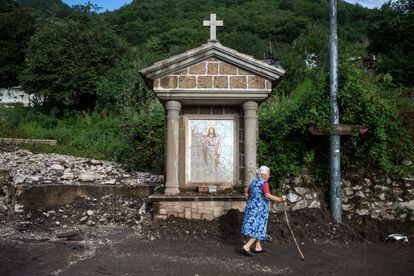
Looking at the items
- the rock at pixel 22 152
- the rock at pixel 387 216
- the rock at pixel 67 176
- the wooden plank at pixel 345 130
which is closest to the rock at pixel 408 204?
the rock at pixel 387 216

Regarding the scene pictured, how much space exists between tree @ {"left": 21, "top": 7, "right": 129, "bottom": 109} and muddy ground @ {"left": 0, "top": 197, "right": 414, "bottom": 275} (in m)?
13.1

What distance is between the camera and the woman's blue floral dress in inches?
247

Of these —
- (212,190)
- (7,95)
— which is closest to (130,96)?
(212,190)

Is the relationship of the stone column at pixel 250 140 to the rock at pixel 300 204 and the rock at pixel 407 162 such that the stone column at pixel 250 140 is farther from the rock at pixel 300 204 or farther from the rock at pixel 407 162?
the rock at pixel 407 162

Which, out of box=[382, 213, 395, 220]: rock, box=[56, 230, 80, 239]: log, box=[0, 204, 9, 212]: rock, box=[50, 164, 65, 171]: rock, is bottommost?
box=[56, 230, 80, 239]: log

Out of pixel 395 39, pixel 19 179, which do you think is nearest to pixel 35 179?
pixel 19 179

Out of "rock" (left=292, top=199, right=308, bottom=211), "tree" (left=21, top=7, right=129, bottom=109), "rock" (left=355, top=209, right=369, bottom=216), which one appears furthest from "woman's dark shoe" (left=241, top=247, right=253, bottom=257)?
"tree" (left=21, top=7, right=129, bottom=109)

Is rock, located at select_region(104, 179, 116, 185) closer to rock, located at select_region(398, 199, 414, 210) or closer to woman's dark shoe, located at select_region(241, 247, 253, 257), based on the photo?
woman's dark shoe, located at select_region(241, 247, 253, 257)

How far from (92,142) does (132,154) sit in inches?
167

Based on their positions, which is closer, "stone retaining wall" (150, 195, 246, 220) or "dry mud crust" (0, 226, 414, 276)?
"dry mud crust" (0, 226, 414, 276)

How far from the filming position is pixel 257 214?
20.6 ft

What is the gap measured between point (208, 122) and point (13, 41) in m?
29.2

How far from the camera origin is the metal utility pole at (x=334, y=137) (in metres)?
7.70

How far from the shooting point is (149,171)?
11.4 metres
